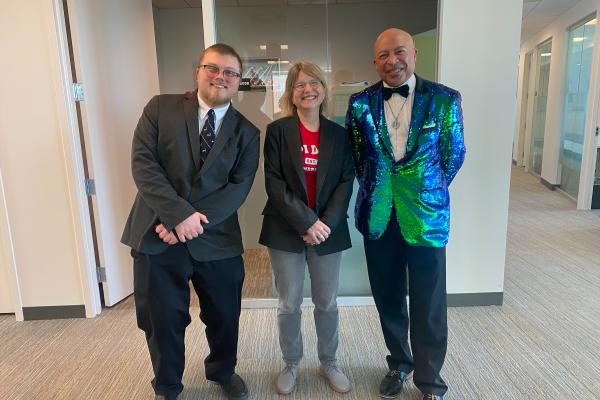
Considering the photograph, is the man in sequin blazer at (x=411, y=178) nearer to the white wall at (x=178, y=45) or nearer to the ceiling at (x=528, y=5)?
the ceiling at (x=528, y=5)

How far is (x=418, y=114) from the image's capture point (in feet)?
6.18

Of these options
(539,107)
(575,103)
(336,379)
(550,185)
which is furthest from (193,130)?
(539,107)

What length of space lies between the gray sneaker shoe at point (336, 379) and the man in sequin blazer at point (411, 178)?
0.36 meters

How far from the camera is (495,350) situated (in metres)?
2.55

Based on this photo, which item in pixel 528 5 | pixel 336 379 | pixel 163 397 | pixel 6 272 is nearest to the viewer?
pixel 163 397

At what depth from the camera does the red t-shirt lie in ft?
6.57

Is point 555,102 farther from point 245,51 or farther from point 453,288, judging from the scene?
point 245,51

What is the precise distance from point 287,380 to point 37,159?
212cm

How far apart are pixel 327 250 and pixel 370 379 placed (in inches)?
31.5

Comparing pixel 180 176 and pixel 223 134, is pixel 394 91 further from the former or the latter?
pixel 180 176

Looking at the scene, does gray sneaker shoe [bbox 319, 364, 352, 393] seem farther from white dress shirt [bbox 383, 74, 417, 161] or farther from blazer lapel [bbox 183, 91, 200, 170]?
blazer lapel [bbox 183, 91, 200, 170]

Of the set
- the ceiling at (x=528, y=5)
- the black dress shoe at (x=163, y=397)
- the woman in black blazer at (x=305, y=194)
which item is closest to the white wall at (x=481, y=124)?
the ceiling at (x=528, y=5)

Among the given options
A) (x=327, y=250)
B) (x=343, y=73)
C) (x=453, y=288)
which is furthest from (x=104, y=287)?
(x=453, y=288)

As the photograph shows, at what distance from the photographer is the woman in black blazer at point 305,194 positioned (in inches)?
77.2
